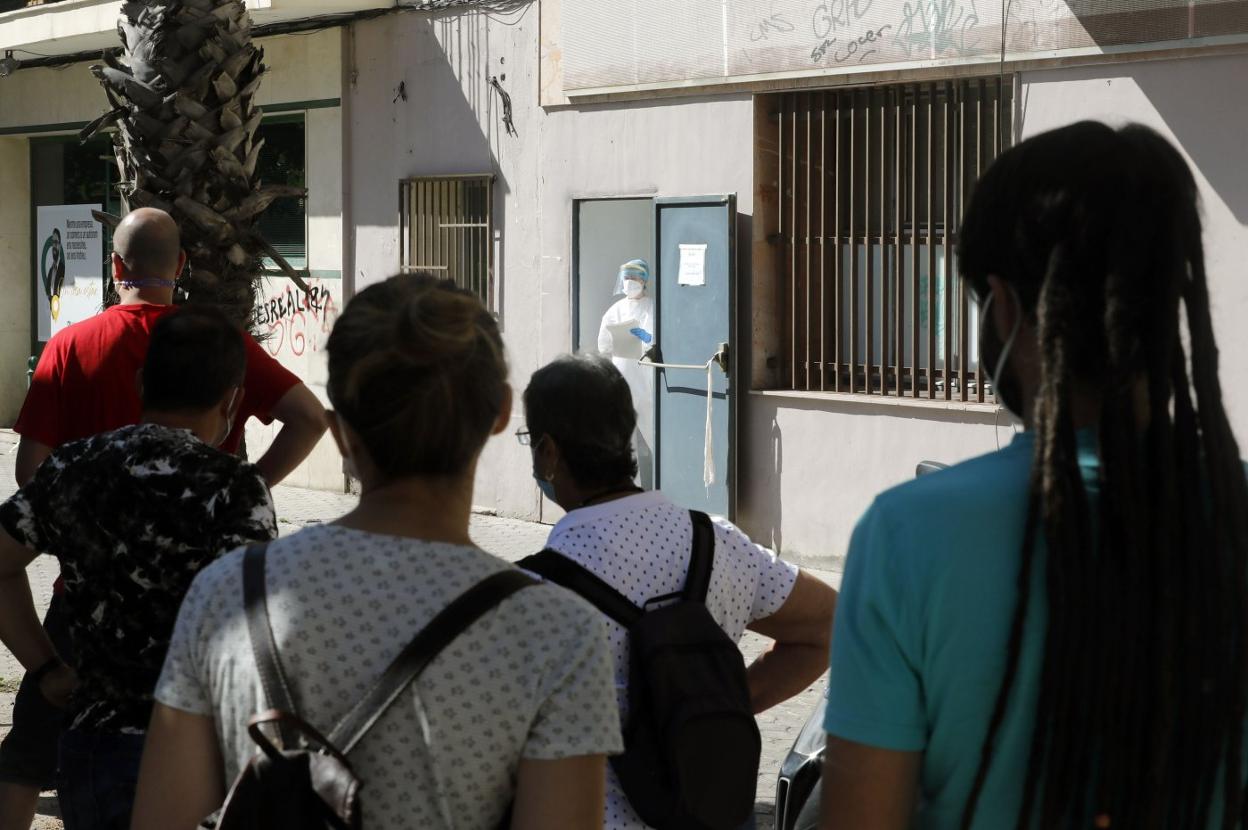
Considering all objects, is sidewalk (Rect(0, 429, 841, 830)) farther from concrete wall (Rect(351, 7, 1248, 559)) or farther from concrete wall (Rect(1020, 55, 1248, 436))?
concrete wall (Rect(1020, 55, 1248, 436))

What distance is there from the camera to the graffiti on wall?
1323 centimetres

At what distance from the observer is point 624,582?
270 centimetres

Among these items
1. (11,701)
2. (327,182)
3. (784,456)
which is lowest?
(11,701)

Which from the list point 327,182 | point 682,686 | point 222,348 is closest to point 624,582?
point 682,686

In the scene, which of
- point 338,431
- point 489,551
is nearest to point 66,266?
point 489,551

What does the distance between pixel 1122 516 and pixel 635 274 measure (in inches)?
367

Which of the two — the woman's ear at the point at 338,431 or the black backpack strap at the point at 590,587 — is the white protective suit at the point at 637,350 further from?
the woman's ear at the point at 338,431

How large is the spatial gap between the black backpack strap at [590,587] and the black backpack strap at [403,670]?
74cm

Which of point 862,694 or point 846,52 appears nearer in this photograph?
point 862,694

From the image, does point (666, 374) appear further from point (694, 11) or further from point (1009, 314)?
point (1009, 314)

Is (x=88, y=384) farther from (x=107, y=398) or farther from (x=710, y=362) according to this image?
(x=710, y=362)

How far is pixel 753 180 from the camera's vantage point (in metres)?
10.0

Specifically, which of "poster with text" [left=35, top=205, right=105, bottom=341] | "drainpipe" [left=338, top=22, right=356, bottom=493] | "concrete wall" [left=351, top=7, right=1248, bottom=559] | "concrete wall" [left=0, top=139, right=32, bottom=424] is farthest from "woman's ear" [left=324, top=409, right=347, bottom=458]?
"concrete wall" [left=0, top=139, right=32, bottom=424]

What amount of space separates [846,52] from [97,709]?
7189mm
